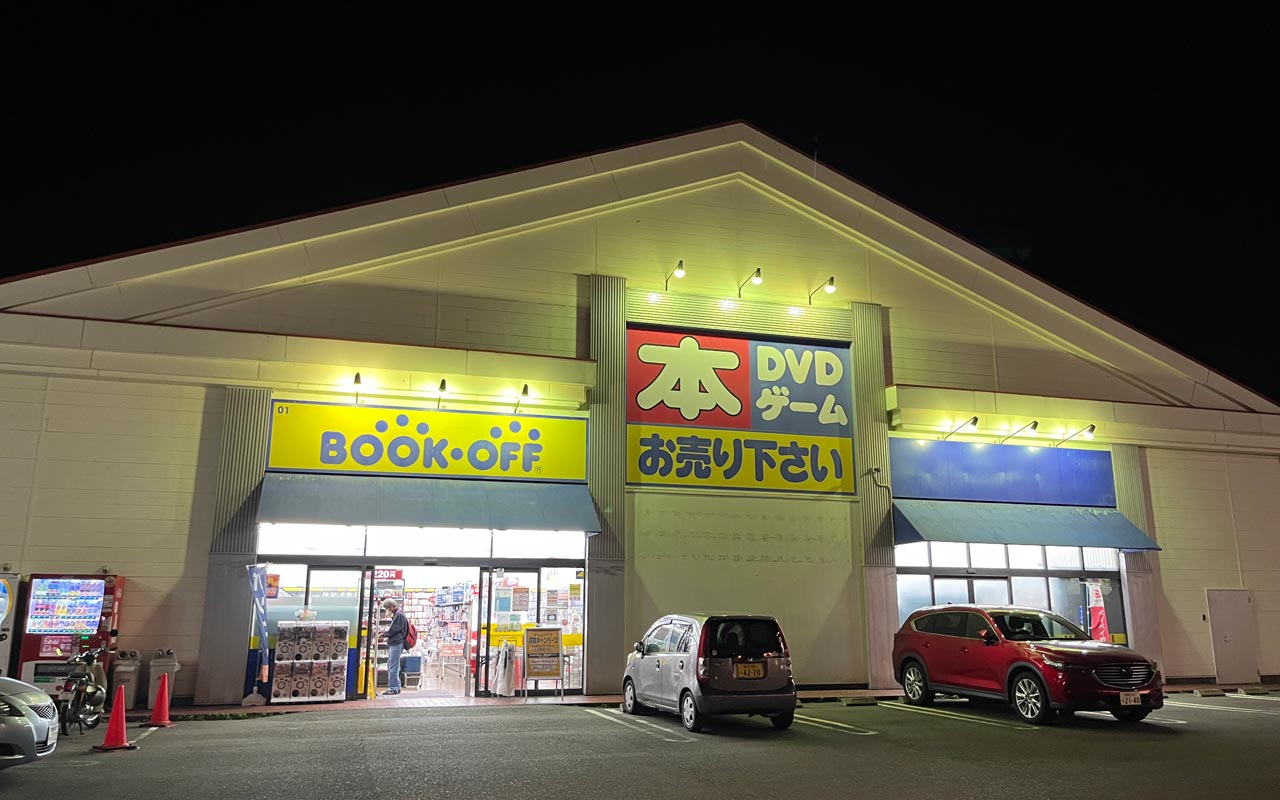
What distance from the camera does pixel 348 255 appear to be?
17031 mm

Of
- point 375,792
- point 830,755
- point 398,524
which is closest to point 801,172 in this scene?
point 398,524

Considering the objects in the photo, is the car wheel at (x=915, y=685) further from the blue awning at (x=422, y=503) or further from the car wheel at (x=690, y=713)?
the blue awning at (x=422, y=503)

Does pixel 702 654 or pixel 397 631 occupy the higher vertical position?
pixel 397 631

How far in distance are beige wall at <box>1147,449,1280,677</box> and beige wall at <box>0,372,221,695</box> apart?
20130mm

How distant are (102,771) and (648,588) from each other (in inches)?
387

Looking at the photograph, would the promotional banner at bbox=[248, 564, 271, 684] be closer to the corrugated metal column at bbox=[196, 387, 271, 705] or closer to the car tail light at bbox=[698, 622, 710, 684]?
the corrugated metal column at bbox=[196, 387, 271, 705]

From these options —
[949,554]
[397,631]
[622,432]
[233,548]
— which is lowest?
[397,631]

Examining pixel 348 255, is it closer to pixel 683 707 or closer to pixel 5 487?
pixel 5 487

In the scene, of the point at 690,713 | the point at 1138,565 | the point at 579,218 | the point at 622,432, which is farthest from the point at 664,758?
the point at 1138,565

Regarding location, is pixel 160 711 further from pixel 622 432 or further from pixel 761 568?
pixel 761 568

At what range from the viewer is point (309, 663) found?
15000 mm

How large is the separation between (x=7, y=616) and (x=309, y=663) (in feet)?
14.8

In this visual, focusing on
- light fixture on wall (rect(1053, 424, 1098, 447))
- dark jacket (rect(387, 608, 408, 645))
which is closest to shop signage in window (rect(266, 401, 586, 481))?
dark jacket (rect(387, 608, 408, 645))

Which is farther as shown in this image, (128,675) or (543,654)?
(543,654)
